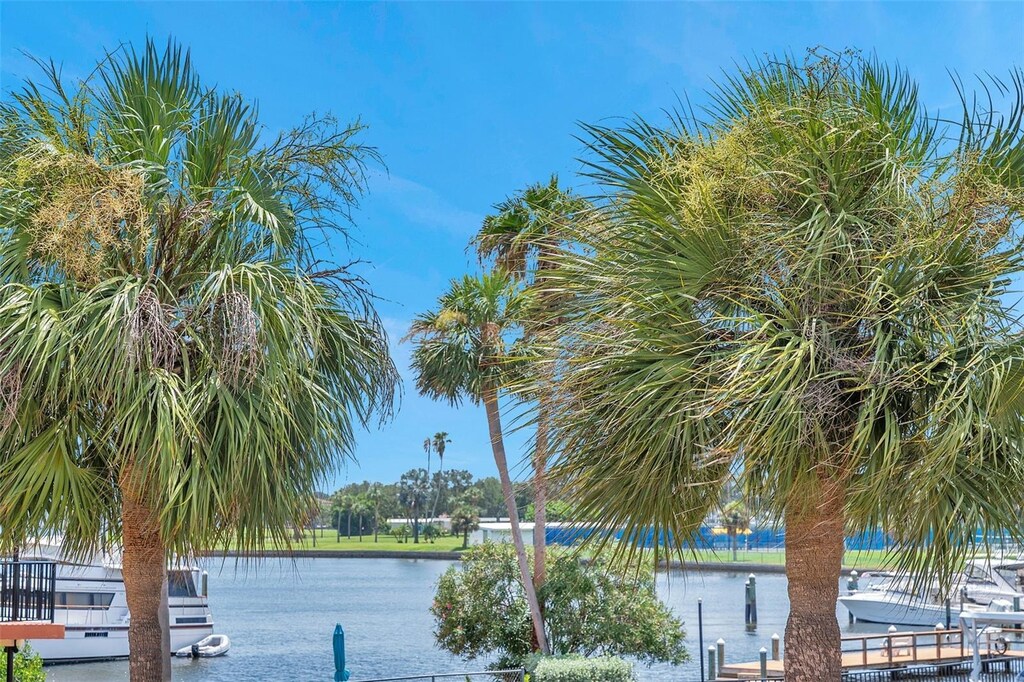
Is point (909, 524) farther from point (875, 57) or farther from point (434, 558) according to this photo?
point (434, 558)

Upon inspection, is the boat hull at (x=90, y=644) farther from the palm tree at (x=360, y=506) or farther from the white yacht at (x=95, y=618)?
the palm tree at (x=360, y=506)

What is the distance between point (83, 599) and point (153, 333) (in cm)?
3557

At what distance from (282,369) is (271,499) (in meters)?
1.22

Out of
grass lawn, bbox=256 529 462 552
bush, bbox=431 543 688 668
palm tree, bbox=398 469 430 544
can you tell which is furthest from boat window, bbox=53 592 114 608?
palm tree, bbox=398 469 430 544

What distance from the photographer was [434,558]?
4400 inches

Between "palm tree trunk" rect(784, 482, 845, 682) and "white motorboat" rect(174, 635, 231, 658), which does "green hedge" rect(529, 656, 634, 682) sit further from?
"white motorboat" rect(174, 635, 231, 658)

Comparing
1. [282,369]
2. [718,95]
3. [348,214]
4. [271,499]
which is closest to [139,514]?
[271,499]

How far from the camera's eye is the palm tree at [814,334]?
752 cm

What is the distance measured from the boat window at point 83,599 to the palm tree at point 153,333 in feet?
106

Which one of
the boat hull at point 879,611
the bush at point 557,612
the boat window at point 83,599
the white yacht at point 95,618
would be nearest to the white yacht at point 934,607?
the boat hull at point 879,611

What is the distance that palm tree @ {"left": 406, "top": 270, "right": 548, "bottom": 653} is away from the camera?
21625 millimetres

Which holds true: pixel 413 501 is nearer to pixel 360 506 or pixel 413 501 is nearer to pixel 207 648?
pixel 360 506

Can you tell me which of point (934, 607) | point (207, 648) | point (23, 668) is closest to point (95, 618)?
point (207, 648)

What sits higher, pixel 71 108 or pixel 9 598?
pixel 71 108
